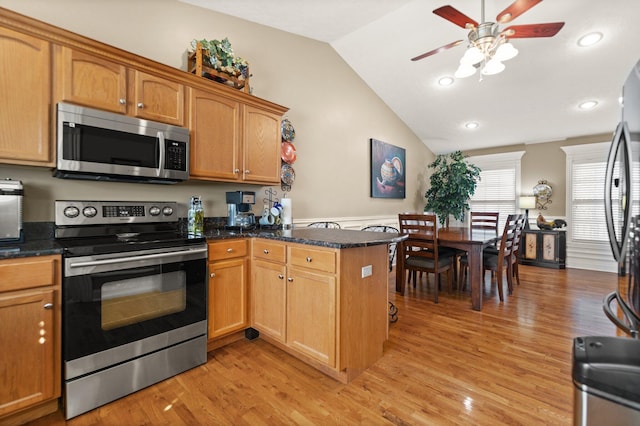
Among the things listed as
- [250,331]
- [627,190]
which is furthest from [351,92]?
[627,190]

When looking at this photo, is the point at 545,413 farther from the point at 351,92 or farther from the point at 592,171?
the point at 592,171

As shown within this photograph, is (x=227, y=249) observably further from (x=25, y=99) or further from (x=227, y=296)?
(x=25, y=99)

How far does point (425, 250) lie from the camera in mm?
3518

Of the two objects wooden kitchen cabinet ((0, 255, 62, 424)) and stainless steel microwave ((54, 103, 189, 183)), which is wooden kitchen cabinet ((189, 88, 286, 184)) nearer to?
stainless steel microwave ((54, 103, 189, 183))

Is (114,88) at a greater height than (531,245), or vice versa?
(114,88)

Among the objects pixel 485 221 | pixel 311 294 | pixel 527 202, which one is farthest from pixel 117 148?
pixel 527 202

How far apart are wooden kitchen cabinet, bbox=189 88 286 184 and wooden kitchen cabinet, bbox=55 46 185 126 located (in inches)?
6.2

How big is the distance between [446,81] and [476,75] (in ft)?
1.24

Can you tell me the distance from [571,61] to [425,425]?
4.26 metres

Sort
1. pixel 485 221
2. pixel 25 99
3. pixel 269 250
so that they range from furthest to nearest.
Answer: pixel 485 221, pixel 269 250, pixel 25 99

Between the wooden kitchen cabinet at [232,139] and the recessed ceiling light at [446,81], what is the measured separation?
2.62 m

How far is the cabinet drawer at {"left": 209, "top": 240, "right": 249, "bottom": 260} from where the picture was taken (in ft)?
6.96

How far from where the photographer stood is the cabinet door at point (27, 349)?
4.50 feet

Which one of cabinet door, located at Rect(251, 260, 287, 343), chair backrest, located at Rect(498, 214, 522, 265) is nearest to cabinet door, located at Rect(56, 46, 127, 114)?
cabinet door, located at Rect(251, 260, 287, 343)
